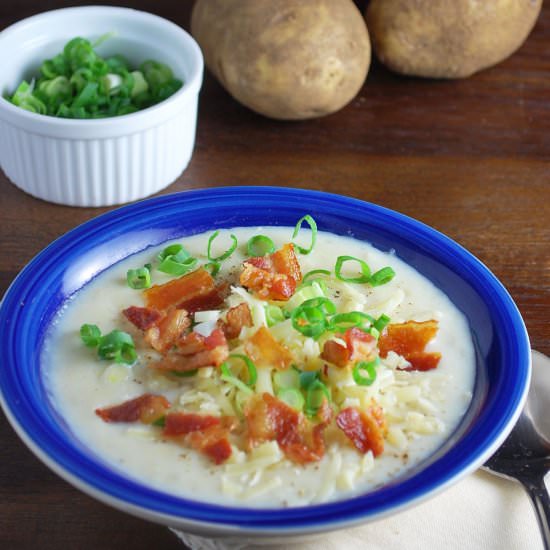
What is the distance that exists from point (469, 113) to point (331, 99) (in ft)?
1.67

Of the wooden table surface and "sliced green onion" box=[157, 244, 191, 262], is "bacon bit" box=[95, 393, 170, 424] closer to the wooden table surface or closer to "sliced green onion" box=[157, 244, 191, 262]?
"sliced green onion" box=[157, 244, 191, 262]

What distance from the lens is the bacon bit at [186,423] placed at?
64.7 inches

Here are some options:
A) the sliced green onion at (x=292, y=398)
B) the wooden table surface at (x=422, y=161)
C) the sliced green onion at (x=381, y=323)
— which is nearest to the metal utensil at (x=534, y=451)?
the wooden table surface at (x=422, y=161)

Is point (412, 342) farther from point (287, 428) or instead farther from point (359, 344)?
point (287, 428)

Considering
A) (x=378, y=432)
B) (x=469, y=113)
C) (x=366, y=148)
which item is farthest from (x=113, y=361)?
(x=469, y=113)

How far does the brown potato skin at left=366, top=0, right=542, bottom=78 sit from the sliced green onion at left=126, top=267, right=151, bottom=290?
4.84 ft

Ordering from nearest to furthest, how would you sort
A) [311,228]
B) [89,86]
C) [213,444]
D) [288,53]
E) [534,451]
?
[213,444]
[534,451]
[311,228]
[89,86]
[288,53]

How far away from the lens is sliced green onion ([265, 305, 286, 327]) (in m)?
1.82

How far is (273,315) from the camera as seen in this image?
184 centimetres

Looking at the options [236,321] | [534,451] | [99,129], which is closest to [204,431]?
[236,321]

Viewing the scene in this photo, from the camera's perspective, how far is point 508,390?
1.73 metres

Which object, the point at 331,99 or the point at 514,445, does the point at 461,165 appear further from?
the point at 514,445

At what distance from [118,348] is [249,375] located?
0.84 feet

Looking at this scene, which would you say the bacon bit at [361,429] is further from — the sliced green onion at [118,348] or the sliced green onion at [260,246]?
the sliced green onion at [260,246]
